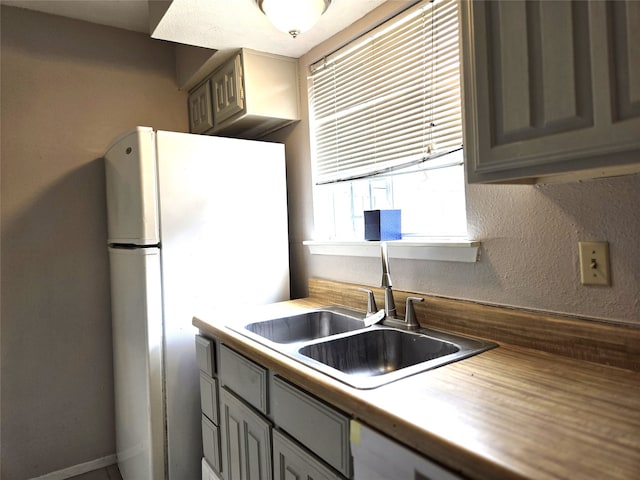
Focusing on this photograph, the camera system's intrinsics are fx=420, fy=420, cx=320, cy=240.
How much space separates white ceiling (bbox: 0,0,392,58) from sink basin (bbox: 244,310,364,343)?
126 centimetres

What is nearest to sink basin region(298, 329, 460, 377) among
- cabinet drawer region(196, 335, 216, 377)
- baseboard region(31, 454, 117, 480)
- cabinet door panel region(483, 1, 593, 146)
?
cabinet drawer region(196, 335, 216, 377)

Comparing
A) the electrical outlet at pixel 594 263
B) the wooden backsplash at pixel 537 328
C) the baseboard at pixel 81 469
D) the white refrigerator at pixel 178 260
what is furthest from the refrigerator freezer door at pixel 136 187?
the electrical outlet at pixel 594 263

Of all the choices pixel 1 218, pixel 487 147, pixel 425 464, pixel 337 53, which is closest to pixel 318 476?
pixel 425 464

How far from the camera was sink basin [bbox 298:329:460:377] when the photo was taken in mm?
1387

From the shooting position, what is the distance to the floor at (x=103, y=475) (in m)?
2.32

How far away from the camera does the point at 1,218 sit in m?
2.22

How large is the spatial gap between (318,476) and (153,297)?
1052 millimetres

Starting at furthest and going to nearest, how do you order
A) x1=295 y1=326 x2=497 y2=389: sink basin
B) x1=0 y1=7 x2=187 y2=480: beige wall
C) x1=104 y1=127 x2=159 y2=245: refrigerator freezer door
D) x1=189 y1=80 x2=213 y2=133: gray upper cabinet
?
x1=189 y1=80 x2=213 y2=133: gray upper cabinet, x1=0 y1=7 x2=187 y2=480: beige wall, x1=104 y1=127 x2=159 y2=245: refrigerator freezer door, x1=295 y1=326 x2=497 y2=389: sink basin

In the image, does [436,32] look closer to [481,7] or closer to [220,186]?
[481,7]

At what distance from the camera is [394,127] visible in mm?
1698

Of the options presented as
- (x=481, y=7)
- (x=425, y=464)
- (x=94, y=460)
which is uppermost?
(x=481, y=7)

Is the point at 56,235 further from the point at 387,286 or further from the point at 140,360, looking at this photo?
the point at 387,286

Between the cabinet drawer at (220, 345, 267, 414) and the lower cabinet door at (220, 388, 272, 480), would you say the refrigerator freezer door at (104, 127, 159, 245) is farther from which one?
the lower cabinet door at (220, 388, 272, 480)

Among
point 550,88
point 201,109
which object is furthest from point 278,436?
point 201,109
